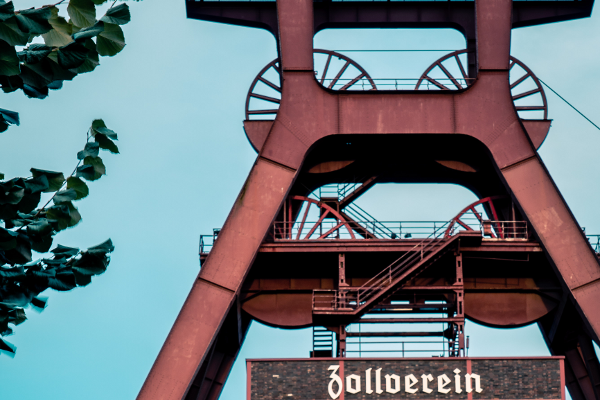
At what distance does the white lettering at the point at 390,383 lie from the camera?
27.1m

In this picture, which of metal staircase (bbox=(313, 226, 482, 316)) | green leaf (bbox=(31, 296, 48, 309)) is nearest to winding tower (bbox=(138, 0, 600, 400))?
metal staircase (bbox=(313, 226, 482, 316))

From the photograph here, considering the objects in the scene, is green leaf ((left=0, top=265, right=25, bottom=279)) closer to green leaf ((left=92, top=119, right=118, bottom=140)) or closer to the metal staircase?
green leaf ((left=92, top=119, right=118, bottom=140))

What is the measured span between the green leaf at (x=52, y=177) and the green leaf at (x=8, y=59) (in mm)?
785

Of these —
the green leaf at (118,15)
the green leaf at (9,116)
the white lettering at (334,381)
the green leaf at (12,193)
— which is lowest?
the green leaf at (12,193)

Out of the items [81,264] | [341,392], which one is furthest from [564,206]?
[81,264]

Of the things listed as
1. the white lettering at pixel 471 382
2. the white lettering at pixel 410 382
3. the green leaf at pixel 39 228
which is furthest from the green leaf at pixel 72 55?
the white lettering at pixel 471 382

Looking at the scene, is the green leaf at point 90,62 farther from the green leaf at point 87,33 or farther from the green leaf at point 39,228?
the green leaf at point 39,228

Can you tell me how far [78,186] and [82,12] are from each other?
1525 mm

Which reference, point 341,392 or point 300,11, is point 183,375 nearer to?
point 341,392

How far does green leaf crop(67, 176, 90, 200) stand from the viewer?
7.80 m

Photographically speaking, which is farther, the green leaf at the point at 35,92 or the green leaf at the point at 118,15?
the green leaf at the point at 35,92

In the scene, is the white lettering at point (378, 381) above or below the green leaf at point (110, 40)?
above

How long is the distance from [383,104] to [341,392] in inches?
387

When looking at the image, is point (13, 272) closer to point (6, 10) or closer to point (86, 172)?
point (86, 172)
